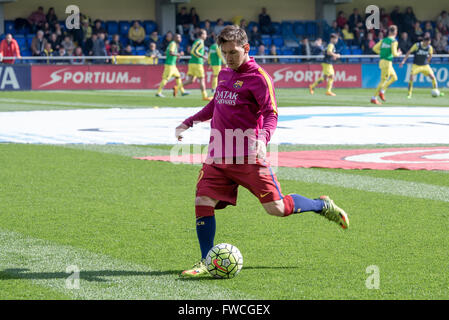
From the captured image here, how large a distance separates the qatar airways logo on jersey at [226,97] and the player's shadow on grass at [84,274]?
122cm

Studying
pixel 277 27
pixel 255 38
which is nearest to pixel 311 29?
pixel 277 27

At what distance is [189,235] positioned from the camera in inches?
287

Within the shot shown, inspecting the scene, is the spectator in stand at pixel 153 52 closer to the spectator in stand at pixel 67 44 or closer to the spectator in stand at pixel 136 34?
the spectator in stand at pixel 136 34

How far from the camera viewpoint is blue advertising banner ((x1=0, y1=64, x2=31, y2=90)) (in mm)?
33969

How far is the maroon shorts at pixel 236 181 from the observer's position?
6.02 metres

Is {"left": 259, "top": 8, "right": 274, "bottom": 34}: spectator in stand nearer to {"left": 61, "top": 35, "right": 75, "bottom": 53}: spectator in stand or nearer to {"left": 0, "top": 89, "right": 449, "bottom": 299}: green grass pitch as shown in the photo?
{"left": 61, "top": 35, "right": 75, "bottom": 53}: spectator in stand

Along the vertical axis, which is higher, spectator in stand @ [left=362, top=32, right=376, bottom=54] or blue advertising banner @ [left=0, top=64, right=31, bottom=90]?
spectator in stand @ [left=362, top=32, right=376, bottom=54]

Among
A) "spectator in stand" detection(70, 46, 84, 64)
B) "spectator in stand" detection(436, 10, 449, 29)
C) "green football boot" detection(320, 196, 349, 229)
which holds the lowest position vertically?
"green football boot" detection(320, 196, 349, 229)

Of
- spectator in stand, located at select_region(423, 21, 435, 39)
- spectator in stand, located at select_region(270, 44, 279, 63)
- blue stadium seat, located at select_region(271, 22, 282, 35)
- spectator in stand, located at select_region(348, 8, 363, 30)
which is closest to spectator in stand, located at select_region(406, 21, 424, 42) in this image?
spectator in stand, located at select_region(423, 21, 435, 39)

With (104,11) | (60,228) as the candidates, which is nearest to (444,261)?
(60,228)

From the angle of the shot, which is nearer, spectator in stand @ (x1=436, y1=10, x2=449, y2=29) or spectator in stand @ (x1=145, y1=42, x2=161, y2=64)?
spectator in stand @ (x1=145, y1=42, x2=161, y2=64)

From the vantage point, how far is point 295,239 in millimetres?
7125

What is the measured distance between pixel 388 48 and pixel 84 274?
22.1m

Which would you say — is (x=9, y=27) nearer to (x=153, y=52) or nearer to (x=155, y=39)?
(x=155, y=39)
